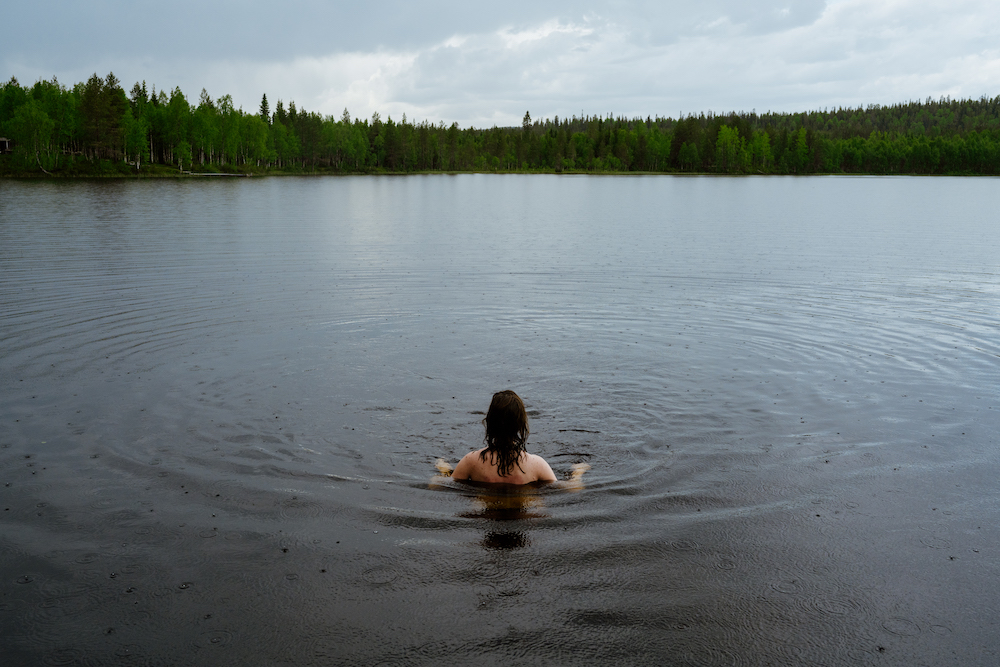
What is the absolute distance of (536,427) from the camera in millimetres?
10922

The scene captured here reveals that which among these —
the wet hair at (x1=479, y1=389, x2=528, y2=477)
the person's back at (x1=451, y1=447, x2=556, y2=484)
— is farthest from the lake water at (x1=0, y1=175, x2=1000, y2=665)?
the wet hair at (x1=479, y1=389, x2=528, y2=477)

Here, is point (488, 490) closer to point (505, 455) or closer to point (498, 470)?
point (498, 470)

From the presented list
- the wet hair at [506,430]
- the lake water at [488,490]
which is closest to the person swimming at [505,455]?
Answer: the wet hair at [506,430]

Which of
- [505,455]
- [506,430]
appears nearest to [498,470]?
[505,455]

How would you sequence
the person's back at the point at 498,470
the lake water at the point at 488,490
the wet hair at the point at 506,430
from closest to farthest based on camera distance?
the lake water at the point at 488,490 < the wet hair at the point at 506,430 < the person's back at the point at 498,470

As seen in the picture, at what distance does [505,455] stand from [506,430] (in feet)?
1.32

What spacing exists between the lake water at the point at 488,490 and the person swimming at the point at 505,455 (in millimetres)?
265

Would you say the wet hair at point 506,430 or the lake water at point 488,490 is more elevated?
the wet hair at point 506,430

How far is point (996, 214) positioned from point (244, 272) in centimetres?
6364

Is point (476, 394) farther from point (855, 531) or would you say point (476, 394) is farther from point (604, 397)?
point (855, 531)

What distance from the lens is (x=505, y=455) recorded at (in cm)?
848

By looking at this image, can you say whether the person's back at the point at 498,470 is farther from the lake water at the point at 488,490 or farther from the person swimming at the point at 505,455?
the lake water at the point at 488,490

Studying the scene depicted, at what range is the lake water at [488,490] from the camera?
19.6 feet

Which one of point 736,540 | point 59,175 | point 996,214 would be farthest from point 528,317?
point 59,175
